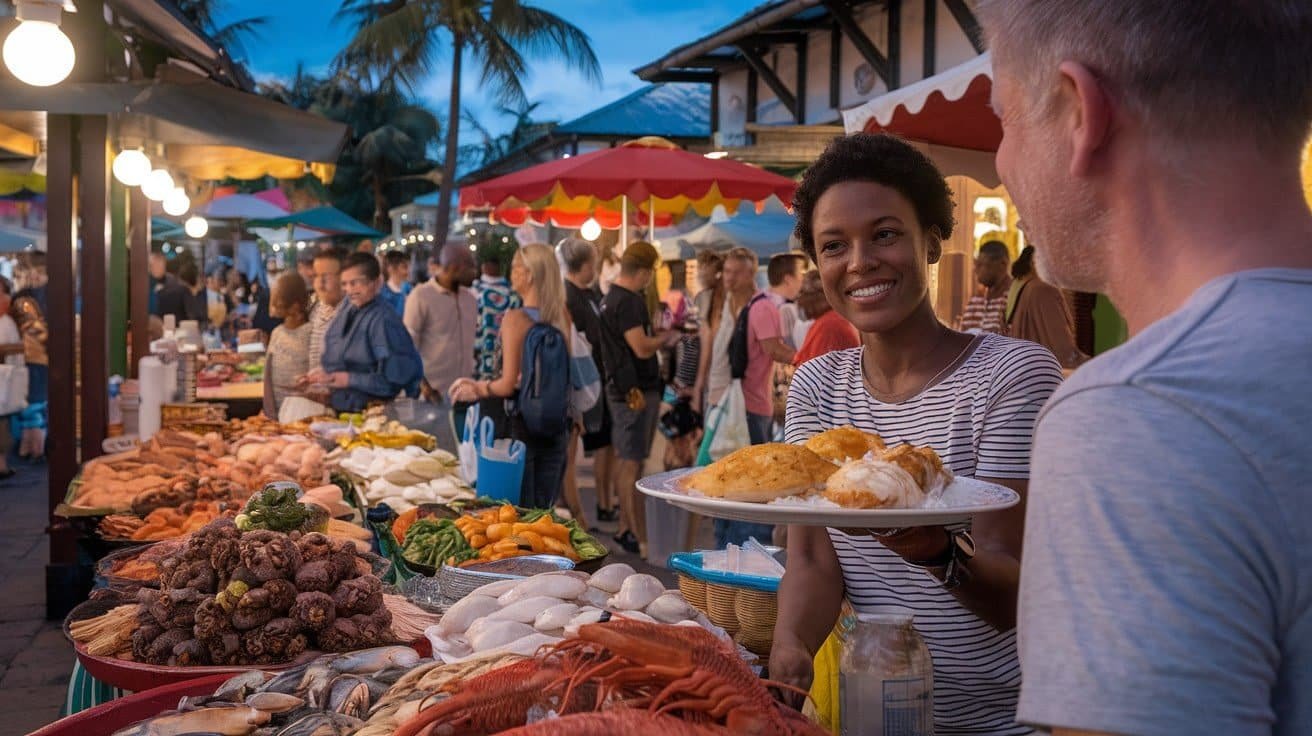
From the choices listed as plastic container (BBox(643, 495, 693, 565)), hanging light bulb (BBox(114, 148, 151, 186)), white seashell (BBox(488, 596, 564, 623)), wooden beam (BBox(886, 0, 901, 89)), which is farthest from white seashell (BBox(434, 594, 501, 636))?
wooden beam (BBox(886, 0, 901, 89))

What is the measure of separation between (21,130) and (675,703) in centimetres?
1071

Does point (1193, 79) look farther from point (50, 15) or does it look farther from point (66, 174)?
point (66, 174)

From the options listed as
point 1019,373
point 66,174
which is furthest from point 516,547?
point 66,174

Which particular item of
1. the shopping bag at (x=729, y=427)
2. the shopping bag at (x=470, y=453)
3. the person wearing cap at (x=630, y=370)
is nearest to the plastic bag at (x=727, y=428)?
the shopping bag at (x=729, y=427)

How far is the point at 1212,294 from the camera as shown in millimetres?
893

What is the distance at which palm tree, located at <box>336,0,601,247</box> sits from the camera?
32.1 meters

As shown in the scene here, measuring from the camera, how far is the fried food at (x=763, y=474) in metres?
1.81

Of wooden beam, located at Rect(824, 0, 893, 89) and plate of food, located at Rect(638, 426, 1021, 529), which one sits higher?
wooden beam, located at Rect(824, 0, 893, 89)

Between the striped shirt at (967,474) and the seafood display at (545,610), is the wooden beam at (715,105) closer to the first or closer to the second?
the seafood display at (545,610)

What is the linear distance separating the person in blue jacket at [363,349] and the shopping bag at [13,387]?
20.5 feet

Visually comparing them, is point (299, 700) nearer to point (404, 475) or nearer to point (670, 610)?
point (670, 610)

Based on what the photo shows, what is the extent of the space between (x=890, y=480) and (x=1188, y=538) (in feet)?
2.98

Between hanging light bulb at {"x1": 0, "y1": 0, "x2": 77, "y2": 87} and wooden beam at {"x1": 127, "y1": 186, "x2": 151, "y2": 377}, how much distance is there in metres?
5.26

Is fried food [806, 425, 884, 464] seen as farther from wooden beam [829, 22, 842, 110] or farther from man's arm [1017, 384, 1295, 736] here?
wooden beam [829, 22, 842, 110]
